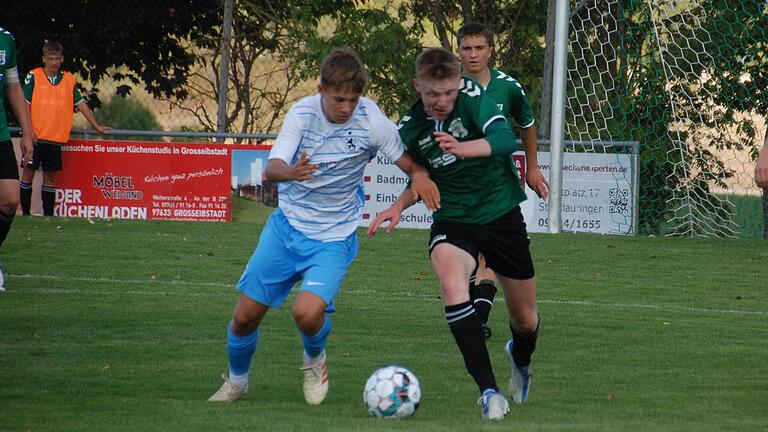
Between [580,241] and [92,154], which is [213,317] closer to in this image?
[580,241]

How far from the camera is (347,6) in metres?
18.3

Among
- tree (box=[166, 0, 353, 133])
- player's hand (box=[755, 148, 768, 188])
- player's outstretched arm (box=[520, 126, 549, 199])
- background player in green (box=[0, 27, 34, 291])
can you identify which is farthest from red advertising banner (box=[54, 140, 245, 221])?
player's hand (box=[755, 148, 768, 188])

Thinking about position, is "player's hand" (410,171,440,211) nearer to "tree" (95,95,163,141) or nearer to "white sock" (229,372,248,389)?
"white sock" (229,372,248,389)

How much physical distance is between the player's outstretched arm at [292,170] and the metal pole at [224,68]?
448 inches

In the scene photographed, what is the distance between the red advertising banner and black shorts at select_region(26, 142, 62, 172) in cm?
24

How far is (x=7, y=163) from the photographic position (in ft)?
27.7

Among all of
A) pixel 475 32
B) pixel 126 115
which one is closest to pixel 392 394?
pixel 475 32

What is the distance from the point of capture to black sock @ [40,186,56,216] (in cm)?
1575

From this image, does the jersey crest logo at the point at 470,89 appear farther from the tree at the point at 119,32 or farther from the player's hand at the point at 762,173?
the tree at the point at 119,32

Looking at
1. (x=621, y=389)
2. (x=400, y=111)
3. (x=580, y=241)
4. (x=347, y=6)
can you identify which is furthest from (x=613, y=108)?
(x=621, y=389)

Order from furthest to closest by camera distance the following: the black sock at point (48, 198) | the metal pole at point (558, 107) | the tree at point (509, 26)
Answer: the tree at point (509, 26), the black sock at point (48, 198), the metal pole at point (558, 107)

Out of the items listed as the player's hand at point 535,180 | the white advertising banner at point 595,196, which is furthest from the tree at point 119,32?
the player's hand at point 535,180

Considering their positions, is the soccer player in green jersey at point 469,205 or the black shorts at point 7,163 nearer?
the soccer player in green jersey at point 469,205

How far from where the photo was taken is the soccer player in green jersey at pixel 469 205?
17.8 feet
